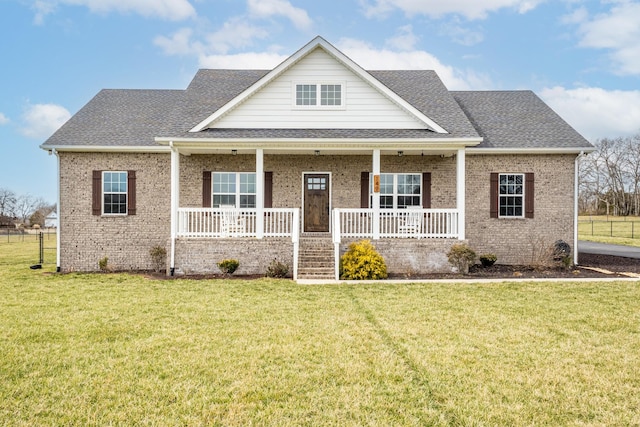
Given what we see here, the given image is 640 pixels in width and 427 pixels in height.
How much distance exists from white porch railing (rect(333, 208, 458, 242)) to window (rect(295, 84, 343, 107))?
3.71 meters

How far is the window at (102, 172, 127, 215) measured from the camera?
14125mm

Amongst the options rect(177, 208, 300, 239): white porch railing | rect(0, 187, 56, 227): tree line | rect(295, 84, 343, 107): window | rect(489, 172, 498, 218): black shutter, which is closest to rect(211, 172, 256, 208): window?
rect(177, 208, 300, 239): white porch railing

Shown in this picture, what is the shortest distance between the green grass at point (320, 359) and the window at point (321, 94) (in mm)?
7085

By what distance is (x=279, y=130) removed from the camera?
13258mm

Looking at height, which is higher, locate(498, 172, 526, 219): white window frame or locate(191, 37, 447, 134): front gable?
locate(191, 37, 447, 134): front gable

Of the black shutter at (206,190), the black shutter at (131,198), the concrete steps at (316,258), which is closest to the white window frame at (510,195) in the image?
the concrete steps at (316,258)

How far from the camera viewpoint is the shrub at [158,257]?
43.5 ft

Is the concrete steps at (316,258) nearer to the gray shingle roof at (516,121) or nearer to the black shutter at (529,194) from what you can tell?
the gray shingle roof at (516,121)

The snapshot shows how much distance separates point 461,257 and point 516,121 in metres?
6.73

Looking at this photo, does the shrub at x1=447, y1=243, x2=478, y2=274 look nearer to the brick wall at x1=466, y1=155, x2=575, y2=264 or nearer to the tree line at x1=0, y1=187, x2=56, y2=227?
the brick wall at x1=466, y1=155, x2=575, y2=264

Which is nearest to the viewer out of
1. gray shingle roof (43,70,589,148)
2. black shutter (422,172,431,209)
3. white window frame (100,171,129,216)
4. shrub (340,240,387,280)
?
shrub (340,240,387,280)

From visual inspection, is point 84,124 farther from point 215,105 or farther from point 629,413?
point 629,413

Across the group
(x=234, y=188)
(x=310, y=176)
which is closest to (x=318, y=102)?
(x=310, y=176)

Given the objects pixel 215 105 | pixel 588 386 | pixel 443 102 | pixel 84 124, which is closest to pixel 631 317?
pixel 588 386
